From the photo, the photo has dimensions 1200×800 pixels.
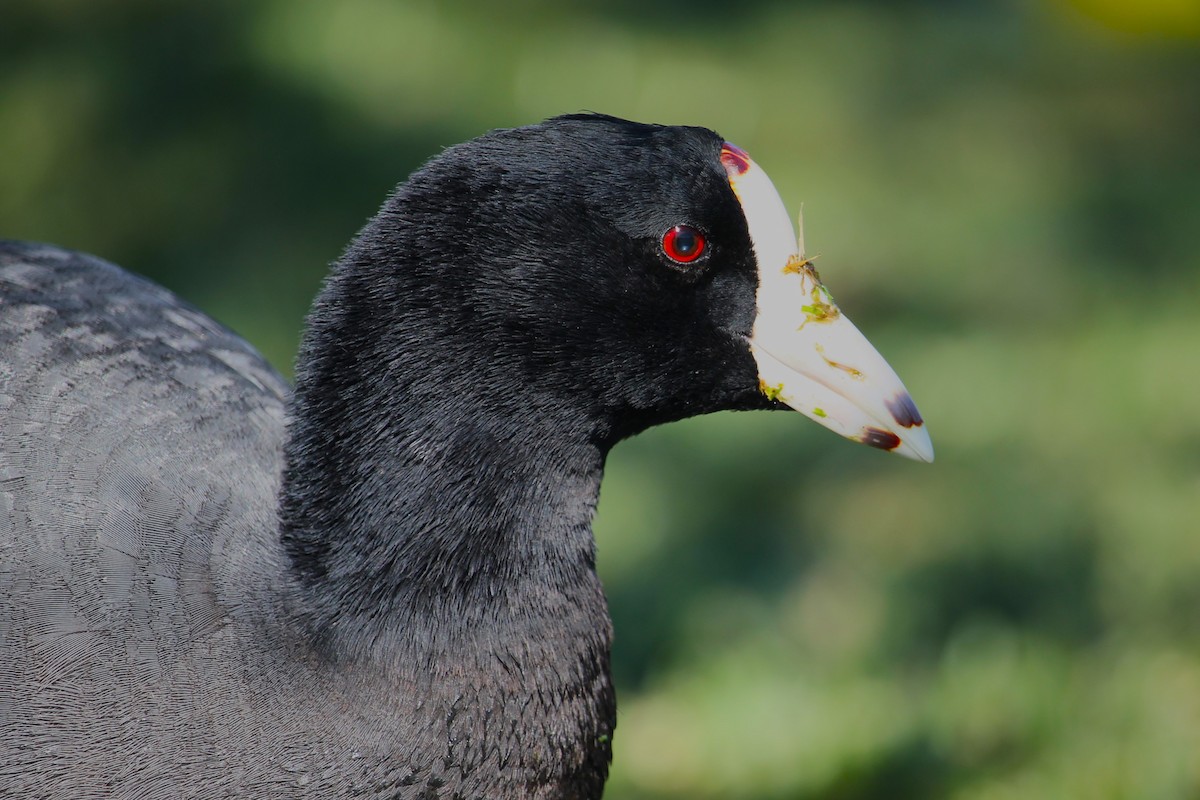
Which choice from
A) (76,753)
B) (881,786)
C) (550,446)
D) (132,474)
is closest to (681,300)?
(550,446)

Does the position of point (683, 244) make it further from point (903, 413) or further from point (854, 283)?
point (854, 283)

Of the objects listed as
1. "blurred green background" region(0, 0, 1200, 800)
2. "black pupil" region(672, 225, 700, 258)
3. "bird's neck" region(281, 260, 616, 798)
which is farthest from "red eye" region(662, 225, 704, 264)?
"blurred green background" region(0, 0, 1200, 800)

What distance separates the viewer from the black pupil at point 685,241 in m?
1.48

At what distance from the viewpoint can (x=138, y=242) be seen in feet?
11.9

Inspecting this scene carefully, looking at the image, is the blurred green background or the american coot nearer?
the american coot

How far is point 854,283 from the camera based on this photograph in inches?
147

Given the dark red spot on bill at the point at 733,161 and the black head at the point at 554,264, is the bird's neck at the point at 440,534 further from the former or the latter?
the dark red spot on bill at the point at 733,161

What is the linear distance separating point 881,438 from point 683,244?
1.01 feet

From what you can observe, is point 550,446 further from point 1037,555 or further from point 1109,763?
point 1037,555

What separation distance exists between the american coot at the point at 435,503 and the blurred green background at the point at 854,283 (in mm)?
920

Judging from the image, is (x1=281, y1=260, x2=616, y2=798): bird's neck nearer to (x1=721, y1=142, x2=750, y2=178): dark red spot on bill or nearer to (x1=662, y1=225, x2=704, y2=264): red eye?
(x1=662, y1=225, x2=704, y2=264): red eye

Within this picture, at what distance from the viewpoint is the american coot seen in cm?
145

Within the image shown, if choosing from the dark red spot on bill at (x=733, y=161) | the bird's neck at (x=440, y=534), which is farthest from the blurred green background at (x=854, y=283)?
the dark red spot on bill at (x=733, y=161)

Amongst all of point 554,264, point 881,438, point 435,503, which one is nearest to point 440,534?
point 435,503
